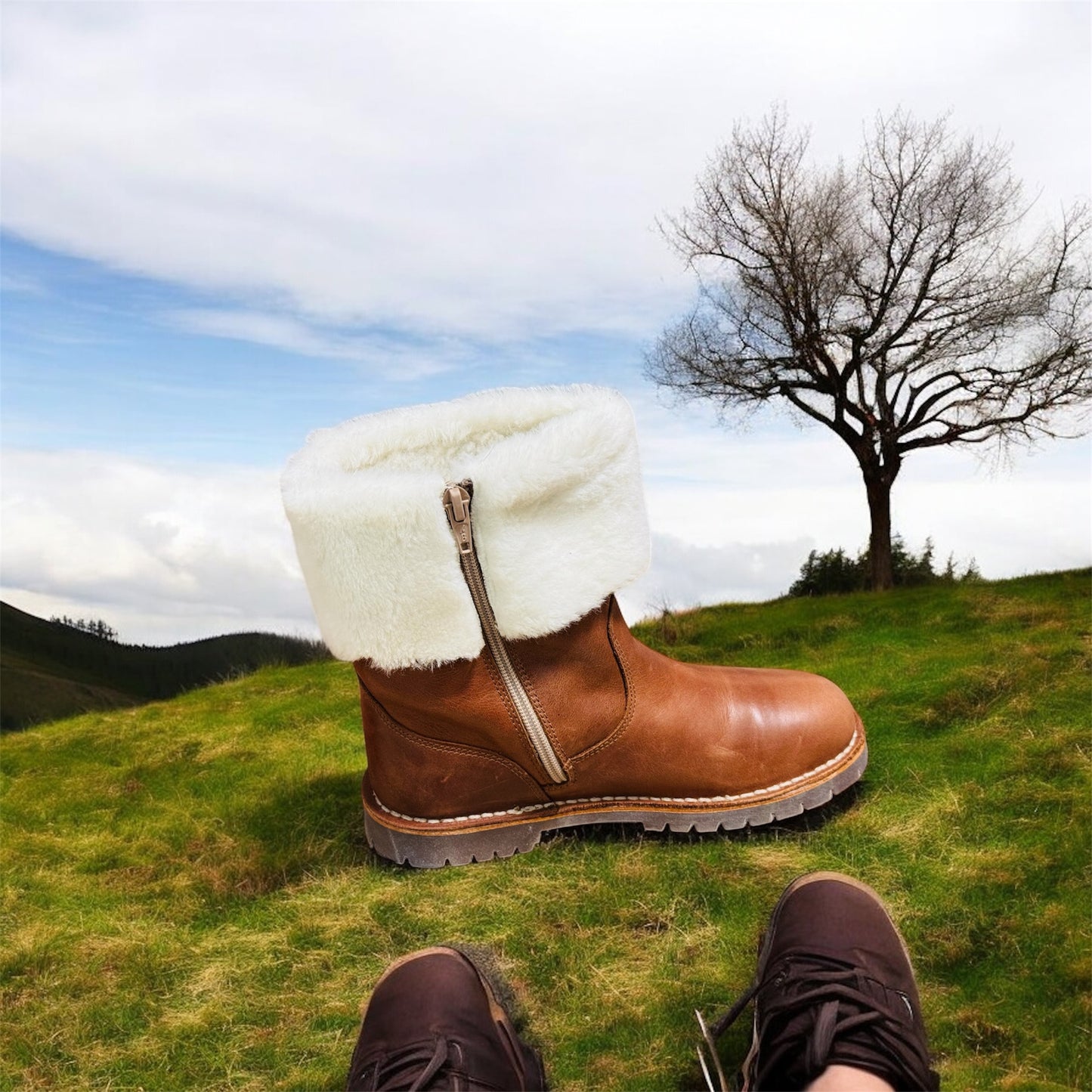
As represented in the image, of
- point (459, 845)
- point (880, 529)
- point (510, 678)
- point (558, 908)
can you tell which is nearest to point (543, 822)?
point (459, 845)

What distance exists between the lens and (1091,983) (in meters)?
1.85

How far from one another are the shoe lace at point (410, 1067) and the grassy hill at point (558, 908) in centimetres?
14

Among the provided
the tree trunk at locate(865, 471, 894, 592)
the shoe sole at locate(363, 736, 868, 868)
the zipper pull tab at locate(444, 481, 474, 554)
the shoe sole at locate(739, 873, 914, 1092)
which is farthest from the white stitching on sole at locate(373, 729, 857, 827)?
the tree trunk at locate(865, 471, 894, 592)

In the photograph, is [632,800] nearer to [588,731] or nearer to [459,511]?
[588,731]

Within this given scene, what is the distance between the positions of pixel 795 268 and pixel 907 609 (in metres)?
5.81

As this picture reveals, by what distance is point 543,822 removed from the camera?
260 centimetres

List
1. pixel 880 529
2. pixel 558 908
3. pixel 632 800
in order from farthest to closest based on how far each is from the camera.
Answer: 1. pixel 880 529
2. pixel 632 800
3. pixel 558 908

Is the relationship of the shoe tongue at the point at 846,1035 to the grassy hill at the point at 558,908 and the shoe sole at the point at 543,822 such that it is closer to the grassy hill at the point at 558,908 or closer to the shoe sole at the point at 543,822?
the grassy hill at the point at 558,908

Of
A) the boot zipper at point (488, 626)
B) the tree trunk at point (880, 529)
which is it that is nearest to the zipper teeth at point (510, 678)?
the boot zipper at point (488, 626)

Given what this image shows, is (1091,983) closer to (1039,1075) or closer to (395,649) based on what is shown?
(1039,1075)

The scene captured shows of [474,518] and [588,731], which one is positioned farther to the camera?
[588,731]

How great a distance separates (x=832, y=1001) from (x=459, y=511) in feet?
→ 4.10

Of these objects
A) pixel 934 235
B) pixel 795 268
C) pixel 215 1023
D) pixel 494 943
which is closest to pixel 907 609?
pixel 494 943

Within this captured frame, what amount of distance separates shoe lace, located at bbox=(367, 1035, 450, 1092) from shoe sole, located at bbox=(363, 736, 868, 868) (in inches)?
30.2
